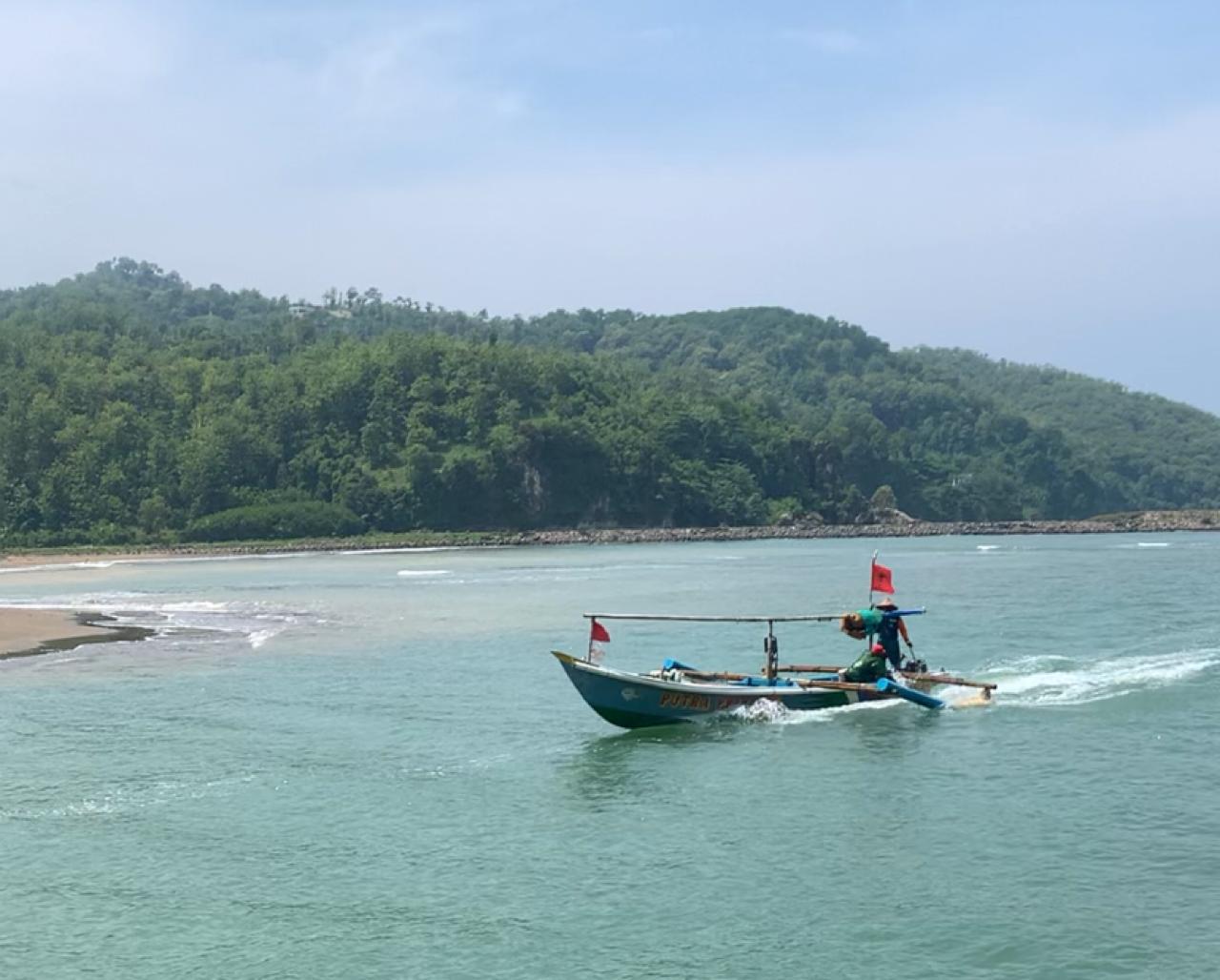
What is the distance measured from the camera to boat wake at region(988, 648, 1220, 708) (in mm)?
30312

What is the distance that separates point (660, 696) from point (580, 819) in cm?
623

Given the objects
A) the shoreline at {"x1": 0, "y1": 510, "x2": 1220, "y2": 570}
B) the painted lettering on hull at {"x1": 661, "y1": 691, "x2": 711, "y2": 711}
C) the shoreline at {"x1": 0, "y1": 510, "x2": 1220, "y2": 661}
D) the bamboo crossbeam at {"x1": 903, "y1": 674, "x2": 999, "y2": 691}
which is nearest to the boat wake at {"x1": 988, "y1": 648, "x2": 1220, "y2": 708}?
the bamboo crossbeam at {"x1": 903, "y1": 674, "x2": 999, "y2": 691}

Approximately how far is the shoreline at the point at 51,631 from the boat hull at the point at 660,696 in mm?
19186

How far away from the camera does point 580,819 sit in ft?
68.8

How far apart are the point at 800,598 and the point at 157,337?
127 m

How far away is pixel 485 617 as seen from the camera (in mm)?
49656

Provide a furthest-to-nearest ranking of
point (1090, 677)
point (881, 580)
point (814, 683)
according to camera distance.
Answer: point (1090, 677) < point (881, 580) < point (814, 683)

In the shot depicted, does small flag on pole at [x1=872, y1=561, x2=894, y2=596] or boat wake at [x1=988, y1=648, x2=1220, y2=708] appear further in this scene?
boat wake at [x1=988, y1=648, x2=1220, y2=708]

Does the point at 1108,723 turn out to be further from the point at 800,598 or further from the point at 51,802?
the point at 800,598

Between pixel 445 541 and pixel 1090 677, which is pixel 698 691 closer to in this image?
pixel 1090 677

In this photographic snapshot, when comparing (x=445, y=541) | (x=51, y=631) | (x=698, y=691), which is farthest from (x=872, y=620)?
(x=445, y=541)

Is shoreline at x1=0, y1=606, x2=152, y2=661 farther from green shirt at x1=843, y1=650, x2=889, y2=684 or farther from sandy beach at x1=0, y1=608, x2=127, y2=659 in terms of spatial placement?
green shirt at x1=843, y1=650, x2=889, y2=684

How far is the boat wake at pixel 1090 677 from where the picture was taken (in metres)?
30.3

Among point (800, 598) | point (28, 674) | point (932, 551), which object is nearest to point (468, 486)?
point (932, 551)
